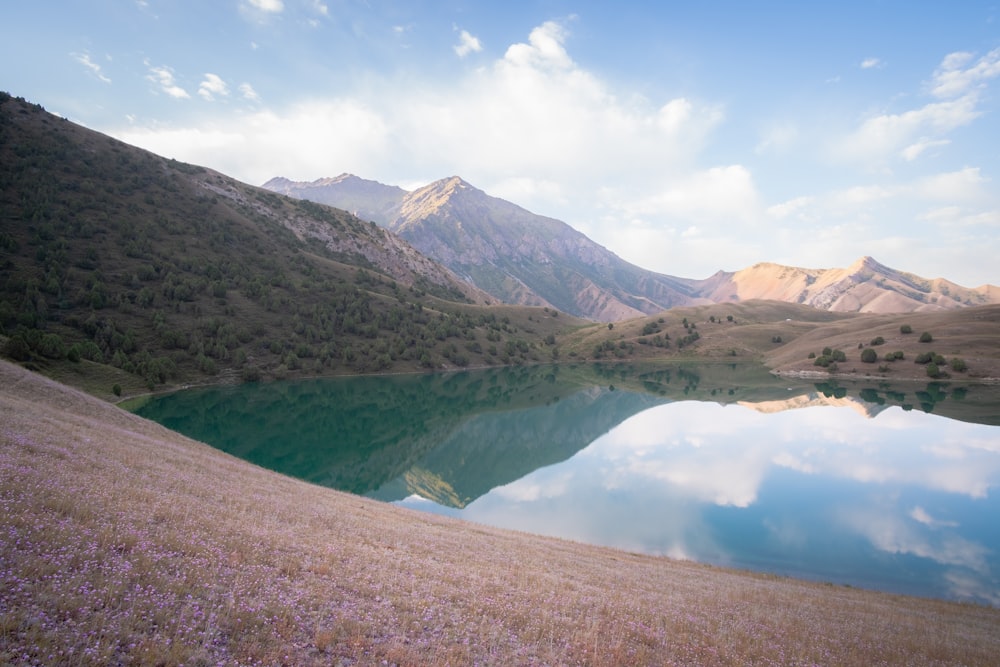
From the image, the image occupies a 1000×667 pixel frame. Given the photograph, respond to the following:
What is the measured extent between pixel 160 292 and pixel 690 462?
136922 mm

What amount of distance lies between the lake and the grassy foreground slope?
1292cm

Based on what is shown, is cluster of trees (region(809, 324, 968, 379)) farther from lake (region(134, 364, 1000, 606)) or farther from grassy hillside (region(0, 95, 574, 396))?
grassy hillside (region(0, 95, 574, 396))

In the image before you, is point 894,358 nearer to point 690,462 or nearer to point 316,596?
point 690,462

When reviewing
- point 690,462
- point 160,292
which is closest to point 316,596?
point 690,462

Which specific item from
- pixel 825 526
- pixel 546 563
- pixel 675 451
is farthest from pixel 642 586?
pixel 675 451

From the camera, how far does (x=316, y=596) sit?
1040 cm

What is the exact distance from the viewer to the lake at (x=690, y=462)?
35531mm

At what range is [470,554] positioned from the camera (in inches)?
764

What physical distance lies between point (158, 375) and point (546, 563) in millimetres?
105749

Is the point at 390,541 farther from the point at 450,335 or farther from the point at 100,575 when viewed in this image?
the point at 450,335

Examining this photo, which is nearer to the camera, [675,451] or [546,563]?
[546,563]

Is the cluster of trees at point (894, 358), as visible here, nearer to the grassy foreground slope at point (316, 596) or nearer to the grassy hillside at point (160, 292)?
the grassy hillside at point (160, 292)

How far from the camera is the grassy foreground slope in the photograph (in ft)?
24.6

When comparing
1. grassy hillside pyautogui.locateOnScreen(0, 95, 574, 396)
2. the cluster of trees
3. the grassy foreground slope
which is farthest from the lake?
grassy hillside pyautogui.locateOnScreen(0, 95, 574, 396)
